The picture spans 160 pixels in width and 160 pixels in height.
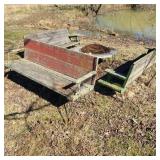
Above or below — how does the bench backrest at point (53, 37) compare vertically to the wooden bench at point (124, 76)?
above

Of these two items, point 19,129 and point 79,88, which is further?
point 79,88

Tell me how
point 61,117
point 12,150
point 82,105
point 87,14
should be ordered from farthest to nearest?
1. point 87,14
2. point 82,105
3. point 61,117
4. point 12,150

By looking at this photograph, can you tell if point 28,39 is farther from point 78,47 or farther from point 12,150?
point 12,150

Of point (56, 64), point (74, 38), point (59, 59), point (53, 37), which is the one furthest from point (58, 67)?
point (74, 38)

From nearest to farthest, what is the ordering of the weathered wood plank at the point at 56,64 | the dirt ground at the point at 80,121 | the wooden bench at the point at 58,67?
the dirt ground at the point at 80,121 → the wooden bench at the point at 58,67 → the weathered wood plank at the point at 56,64

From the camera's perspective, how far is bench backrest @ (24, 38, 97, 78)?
21.8 feet

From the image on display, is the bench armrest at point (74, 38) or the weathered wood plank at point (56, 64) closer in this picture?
the weathered wood plank at point (56, 64)

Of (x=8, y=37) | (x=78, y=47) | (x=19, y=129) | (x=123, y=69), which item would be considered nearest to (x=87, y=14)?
(x=8, y=37)

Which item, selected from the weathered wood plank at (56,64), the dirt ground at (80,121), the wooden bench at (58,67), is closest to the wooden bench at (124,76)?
the dirt ground at (80,121)

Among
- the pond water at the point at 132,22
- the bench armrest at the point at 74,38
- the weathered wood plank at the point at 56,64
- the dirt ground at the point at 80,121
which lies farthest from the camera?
the pond water at the point at 132,22

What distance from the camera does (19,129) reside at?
595 centimetres

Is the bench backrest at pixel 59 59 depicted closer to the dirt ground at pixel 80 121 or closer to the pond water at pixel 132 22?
the dirt ground at pixel 80 121

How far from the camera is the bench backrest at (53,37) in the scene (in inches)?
331

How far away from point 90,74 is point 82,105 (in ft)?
3.00
